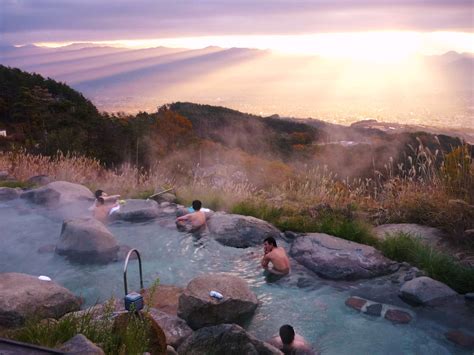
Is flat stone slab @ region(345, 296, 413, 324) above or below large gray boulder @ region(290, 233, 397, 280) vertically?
below

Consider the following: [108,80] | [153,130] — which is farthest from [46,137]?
[108,80]

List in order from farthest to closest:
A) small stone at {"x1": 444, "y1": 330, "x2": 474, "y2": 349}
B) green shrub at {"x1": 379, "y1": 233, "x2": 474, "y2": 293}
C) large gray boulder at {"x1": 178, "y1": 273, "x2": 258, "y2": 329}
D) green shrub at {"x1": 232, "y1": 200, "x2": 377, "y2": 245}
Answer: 1. green shrub at {"x1": 232, "y1": 200, "x2": 377, "y2": 245}
2. green shrub at {"x1": 379, "y1": 233, "x2": 474, "y2": 293}
3. large gray boulder at {"x1": 178, "y1": 273, "x2": 258, "y2": 329}
4. small stone at {"x1": 444, "y1": 330, "x2": 474, "y2": 349}

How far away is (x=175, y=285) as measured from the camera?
691cm

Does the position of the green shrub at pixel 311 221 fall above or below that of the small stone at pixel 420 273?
above

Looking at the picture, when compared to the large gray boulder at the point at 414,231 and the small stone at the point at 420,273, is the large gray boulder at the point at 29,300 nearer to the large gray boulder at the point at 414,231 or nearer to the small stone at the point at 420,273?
the small stone at the point at 420,273

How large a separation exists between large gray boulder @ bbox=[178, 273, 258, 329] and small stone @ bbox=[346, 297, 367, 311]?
1.20m

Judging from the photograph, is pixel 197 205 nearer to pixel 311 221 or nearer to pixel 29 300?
pixel 311 221

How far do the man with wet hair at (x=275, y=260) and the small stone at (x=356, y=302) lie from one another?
1104 millimetres

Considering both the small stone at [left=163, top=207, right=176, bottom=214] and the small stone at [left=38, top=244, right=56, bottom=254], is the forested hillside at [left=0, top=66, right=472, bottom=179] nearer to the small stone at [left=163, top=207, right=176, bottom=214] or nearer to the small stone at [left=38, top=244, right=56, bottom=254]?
the small stone at [left=163, top=207, right=176, bottom=214]

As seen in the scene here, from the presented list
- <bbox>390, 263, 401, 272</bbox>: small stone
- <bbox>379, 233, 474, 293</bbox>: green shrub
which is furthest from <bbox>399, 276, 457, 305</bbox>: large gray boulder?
<bbox>390, 263, 401, 272</bbox>: small stone

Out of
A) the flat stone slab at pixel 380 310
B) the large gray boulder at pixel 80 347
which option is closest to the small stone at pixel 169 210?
the flat stone slab at pixel 380 310

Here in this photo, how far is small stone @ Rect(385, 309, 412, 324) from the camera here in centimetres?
595

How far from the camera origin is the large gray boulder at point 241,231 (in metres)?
8.47

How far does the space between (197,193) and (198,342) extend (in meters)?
6.32
